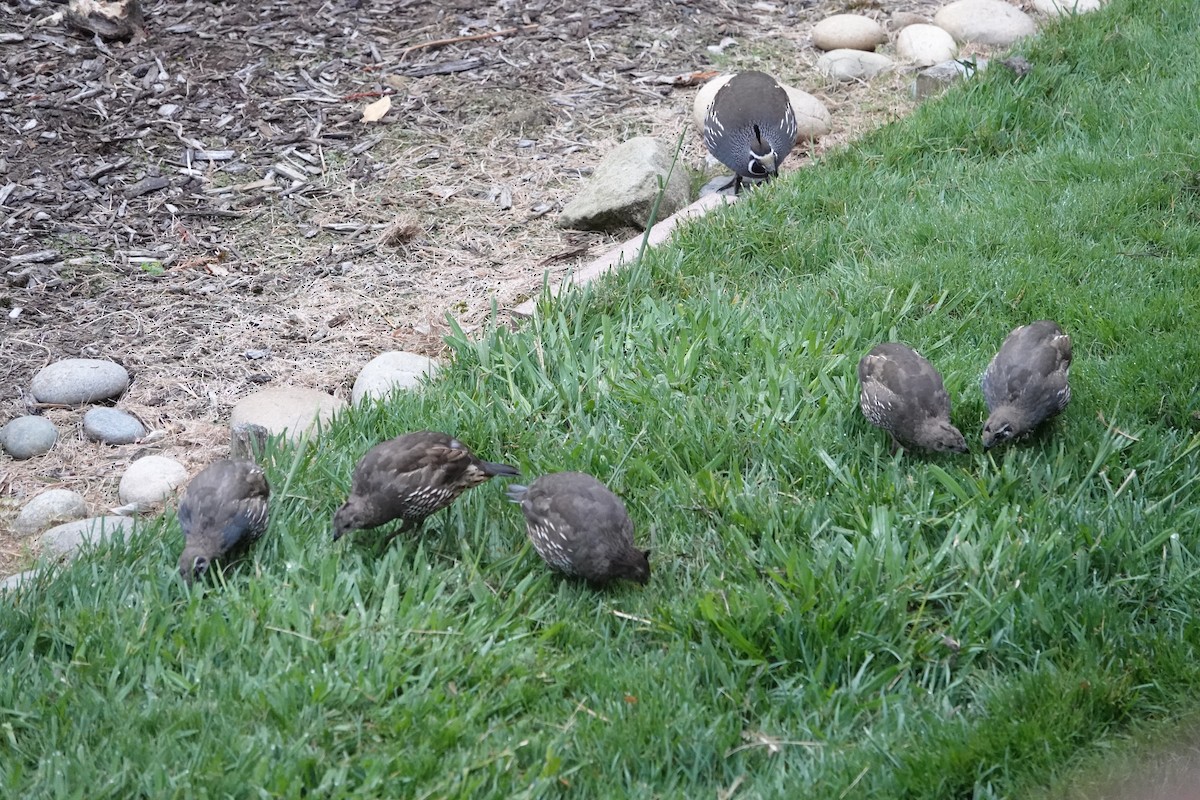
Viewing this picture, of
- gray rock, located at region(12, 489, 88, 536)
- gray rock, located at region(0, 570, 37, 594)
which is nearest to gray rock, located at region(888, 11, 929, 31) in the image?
gray rock, located at region(12, 489, 88, 536)

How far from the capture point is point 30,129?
7.61 metres

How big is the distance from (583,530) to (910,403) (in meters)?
1.43

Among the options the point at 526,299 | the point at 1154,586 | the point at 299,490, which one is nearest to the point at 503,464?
the point at 299,490

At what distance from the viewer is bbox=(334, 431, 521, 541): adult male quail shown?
4.22 m

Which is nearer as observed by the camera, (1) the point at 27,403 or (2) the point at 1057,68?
(1) the point at 27,403

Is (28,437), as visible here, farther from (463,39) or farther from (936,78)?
(936,78)

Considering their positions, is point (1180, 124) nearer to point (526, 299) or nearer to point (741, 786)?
point (526, 299)

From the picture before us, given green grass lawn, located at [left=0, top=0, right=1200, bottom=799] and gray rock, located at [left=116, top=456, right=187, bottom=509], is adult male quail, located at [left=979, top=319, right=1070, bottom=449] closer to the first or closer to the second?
green grass lawn, located at [left=0, top=0, right=1200, bottom=799]

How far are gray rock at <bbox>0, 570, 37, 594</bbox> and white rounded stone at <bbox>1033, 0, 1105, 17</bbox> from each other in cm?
764

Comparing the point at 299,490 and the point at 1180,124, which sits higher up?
the point at 1180,124

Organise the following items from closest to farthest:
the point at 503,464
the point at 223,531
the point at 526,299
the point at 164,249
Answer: the point at 223,531, the point at 503,464, the point at 526,299, the point at 164,249

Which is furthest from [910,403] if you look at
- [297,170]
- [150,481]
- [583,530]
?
[297,170]

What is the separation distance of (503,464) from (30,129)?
4.91 metres

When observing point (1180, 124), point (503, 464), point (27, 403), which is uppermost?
point (1180, 124)
